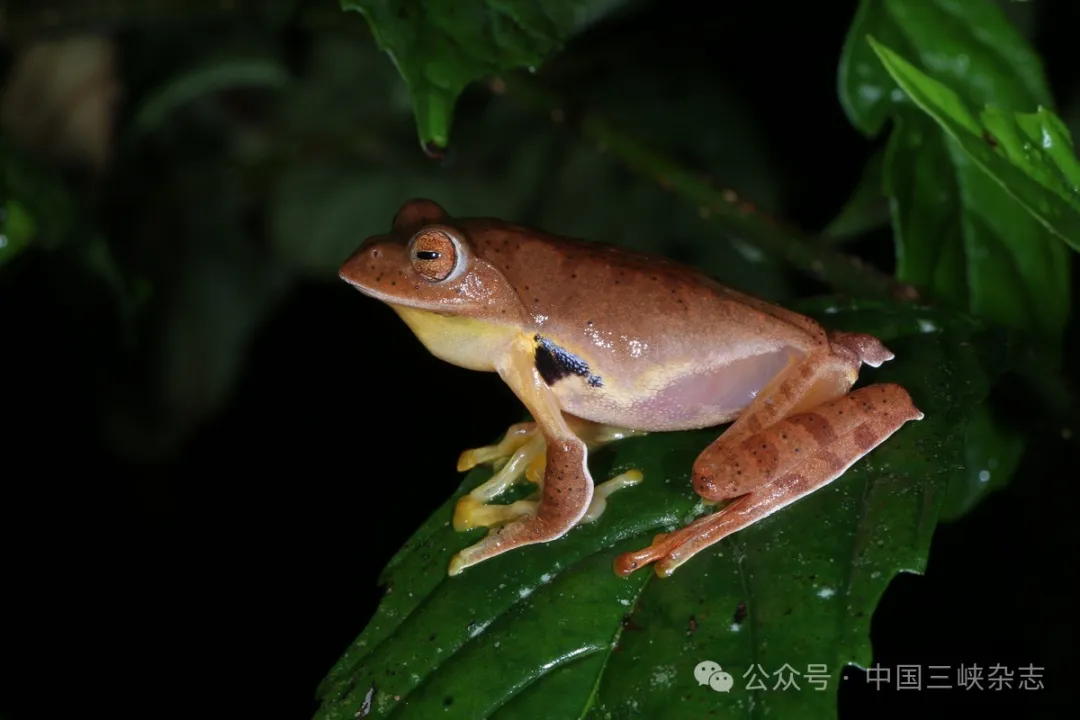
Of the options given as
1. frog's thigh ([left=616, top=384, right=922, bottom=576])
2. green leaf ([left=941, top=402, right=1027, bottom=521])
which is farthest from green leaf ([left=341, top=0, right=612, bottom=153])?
green leaf ([left=941, top=402, right=1027, bottom=521])

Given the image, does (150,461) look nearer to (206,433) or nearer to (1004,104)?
(206,433)

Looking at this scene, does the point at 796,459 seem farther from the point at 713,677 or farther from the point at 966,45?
the point at 966,45

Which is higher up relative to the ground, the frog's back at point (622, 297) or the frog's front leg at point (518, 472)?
the frog's back at point (622, 297)

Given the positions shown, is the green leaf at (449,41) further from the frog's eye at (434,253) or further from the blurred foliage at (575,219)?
the frog's eye at (434,253)

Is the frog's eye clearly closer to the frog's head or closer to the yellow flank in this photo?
the frog's head

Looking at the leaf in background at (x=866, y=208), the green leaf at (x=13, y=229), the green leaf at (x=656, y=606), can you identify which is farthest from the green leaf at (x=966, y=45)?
the green leaf at (x=13, y=229)

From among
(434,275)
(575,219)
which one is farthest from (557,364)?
(575,219)

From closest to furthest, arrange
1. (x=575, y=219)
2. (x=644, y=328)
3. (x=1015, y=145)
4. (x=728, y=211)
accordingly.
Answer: (x=1015, y=145)
(x=644, y=328)
(x=728, y=211)
(x=575, y=219)

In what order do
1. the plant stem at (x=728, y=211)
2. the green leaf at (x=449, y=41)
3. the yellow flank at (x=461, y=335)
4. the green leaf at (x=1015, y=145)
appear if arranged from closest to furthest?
the green leaf at (x=1015, y=145) < the green leaf at (x=449, y=41) < the yellow flank at (x=461, y=335) < the plant stem at (x=728, y=211)
